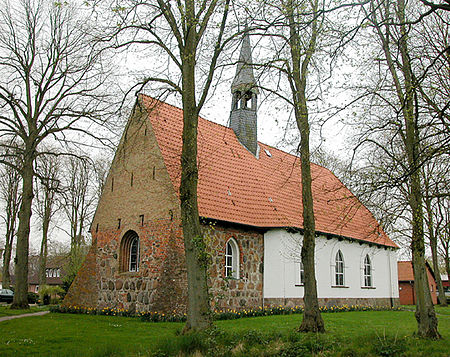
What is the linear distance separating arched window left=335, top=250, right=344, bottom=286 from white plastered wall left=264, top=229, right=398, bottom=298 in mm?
142

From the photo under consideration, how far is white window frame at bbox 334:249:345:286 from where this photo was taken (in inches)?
775

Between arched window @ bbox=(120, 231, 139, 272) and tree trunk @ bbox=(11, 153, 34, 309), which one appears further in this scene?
tree trunk @ bbox=(11, 153, 34, 309)

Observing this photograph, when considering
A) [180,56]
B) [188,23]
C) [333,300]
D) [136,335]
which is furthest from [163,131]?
[333,300]

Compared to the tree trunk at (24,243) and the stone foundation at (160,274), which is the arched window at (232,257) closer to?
the stone foundation at (160,274)

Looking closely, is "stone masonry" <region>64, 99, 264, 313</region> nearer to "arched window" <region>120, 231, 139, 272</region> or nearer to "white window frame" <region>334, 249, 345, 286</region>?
"arched window" <region>120, 231, 139, 272</region>

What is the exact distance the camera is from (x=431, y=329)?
916 cm

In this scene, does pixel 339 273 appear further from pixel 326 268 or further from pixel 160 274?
pixel 160 274

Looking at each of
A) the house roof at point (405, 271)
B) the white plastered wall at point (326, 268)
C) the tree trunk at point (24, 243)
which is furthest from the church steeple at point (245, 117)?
the house roof at point (405, 271)

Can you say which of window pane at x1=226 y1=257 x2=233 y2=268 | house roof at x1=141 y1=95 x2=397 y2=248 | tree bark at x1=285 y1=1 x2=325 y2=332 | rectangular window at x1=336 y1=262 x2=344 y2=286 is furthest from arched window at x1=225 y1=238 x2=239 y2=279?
rectangular window at x1=336 y1=262 x2=344 y2=286

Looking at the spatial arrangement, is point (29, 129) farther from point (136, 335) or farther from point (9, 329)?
point (136, 335)

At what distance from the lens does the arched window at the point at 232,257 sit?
15938 mm

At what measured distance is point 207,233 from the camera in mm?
15000

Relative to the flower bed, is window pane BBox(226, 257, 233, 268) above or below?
above

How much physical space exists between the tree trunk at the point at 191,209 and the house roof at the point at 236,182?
13.0ft
